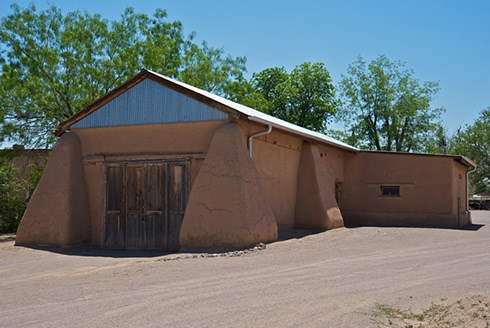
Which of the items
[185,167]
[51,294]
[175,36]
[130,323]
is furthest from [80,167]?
[175,36]

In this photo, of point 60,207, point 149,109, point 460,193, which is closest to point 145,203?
point 60,207

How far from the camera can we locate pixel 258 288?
26.7 feet

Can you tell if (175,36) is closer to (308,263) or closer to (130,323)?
(308,263)

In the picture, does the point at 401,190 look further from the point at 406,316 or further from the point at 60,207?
the point at 406,316

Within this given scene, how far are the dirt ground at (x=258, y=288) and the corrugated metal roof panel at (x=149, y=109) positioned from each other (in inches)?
141

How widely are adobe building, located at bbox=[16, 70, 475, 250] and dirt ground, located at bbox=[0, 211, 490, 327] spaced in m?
1.13

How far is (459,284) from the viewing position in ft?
26.8

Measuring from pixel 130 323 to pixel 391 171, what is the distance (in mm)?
16945

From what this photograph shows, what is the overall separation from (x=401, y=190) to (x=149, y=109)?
439 inches

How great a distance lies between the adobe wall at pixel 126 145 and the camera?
14.1m

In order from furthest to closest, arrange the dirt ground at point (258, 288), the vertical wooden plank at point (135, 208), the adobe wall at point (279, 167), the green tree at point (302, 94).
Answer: the green tree at point (302, 94) → the adobe wall at point (279, 167) → the vertical wooden plank at point (135, 208) → the dirt ground at point (258, 288)

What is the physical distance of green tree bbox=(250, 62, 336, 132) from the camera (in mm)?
43344

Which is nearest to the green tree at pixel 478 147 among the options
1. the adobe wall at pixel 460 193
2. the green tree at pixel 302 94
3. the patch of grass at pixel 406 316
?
the green tree at pixel 302 94

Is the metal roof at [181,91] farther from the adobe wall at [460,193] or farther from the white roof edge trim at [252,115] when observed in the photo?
the adobe wall at [460,193]
